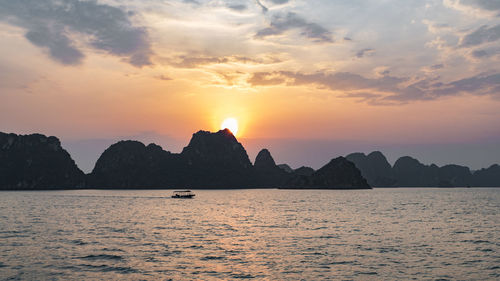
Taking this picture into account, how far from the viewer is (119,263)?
4522cm

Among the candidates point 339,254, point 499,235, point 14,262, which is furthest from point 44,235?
point 499,235

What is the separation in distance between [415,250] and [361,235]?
17.1 meters

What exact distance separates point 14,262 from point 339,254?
37.2 metres

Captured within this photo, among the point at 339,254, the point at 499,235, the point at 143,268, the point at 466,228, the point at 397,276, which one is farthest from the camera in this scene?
the point at 466,228

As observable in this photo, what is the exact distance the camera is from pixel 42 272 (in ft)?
134

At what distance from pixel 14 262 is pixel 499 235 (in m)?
75.6

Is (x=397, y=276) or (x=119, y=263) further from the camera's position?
(x=119, y=263)

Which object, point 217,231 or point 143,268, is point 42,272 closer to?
point 143,268

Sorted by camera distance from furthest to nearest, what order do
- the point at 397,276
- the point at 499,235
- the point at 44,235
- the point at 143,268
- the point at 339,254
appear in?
the point at 499,235 < the point at 44,235 < the point at 339,254 < the point at 143,268 < the point at 397,276

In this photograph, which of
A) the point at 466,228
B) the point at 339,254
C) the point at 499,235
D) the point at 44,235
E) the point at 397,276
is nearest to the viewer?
the point at 397,276

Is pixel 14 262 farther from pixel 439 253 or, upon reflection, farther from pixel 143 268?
pixel 439 253

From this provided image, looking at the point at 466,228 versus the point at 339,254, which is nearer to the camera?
the point at 339,254

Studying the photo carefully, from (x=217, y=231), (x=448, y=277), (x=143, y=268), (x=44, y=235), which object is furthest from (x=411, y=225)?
(x=44, y=235)

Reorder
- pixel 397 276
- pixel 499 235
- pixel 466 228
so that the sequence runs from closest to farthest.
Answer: pixel 397 276 → pixel 499 235 → pixel 466 228
